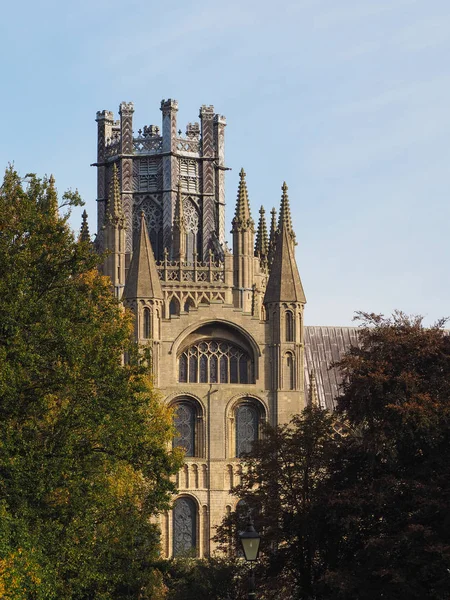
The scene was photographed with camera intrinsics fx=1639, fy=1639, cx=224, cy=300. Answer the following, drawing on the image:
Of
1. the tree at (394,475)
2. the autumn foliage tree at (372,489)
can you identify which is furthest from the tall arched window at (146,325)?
the tree at (394,475)

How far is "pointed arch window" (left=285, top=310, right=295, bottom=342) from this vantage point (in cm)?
7225

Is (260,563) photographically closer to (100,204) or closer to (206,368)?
(206,368)

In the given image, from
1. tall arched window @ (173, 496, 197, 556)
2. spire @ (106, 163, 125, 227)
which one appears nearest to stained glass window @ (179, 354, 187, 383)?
tall arched window @ (173, 496, 197, 556)

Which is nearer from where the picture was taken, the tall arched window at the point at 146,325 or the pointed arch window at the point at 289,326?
the tall arched window at the point at 146,325

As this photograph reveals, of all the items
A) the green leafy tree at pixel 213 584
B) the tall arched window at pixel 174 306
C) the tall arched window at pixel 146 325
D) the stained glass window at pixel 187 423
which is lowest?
the green leafy tree at pixel 213 584

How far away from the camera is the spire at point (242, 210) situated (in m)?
83.6

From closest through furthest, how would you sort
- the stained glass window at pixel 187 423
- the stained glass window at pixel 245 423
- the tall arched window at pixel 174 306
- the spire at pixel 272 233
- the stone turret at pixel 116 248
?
the stained glass window at pixel 187 423
the stained glass window at pixel 245 423
the stone turret at pixel 116 248
the tall arched window at pixel 174 306
the spire at pixel 272 233

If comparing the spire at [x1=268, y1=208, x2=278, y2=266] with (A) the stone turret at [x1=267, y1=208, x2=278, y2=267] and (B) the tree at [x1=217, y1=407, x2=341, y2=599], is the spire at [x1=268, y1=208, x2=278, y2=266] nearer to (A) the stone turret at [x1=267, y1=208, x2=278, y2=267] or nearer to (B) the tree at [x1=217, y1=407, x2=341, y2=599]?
(A) the stone turret at [x1=267, y1=208, x2=278, y2=267]

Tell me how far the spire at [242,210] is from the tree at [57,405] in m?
41.7

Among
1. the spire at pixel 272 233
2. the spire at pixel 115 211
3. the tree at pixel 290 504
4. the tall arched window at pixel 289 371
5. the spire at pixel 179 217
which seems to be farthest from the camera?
the spire at pixel 179 217

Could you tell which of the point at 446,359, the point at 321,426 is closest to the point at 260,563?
the point at 321,426

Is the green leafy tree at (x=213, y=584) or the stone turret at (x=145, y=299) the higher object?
the stone turret at (x=145, y=299)

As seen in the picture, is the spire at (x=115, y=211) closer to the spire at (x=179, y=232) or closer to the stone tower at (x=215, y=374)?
the spire at (x=179, y=232)

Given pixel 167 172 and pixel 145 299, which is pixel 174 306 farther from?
pixel 167 172
